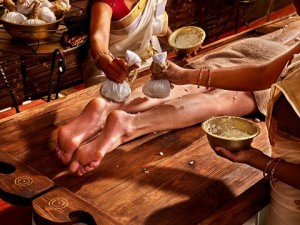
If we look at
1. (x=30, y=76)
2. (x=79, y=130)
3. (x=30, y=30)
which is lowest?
(x=30, y=76)

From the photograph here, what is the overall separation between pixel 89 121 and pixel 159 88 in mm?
306

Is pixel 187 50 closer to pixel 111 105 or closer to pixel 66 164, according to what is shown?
pixel 111 105

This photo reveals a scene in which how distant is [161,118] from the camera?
1954 millimetres

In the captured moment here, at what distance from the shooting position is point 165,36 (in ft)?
9.14

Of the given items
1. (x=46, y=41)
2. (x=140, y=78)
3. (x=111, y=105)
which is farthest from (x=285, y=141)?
(x=46, y=41)

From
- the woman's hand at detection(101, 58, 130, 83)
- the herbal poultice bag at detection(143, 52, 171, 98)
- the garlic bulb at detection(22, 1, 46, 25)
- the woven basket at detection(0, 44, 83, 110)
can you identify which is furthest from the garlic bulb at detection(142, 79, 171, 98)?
the woven basket at detection(0, 44, 83, 110)

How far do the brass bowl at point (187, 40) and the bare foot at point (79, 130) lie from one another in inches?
30.3

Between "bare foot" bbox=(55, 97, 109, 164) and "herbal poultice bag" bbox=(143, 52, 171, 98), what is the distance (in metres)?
0.19

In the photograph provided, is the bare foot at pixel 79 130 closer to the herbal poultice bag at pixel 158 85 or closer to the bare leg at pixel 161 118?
the bare leg at pixel 161 118

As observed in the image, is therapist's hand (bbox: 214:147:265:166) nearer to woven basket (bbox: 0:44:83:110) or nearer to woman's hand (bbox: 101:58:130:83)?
woman's hand (bbox: 101:58:130:83)

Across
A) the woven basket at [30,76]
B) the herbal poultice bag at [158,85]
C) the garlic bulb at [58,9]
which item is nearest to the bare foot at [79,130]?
the herbal poultice bag at [158,85]

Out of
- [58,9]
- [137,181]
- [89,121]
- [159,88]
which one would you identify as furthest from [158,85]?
[58,9]

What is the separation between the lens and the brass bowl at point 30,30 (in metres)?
2.33

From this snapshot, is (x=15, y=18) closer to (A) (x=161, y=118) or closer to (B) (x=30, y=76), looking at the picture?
(A) (x=161, y=118)
